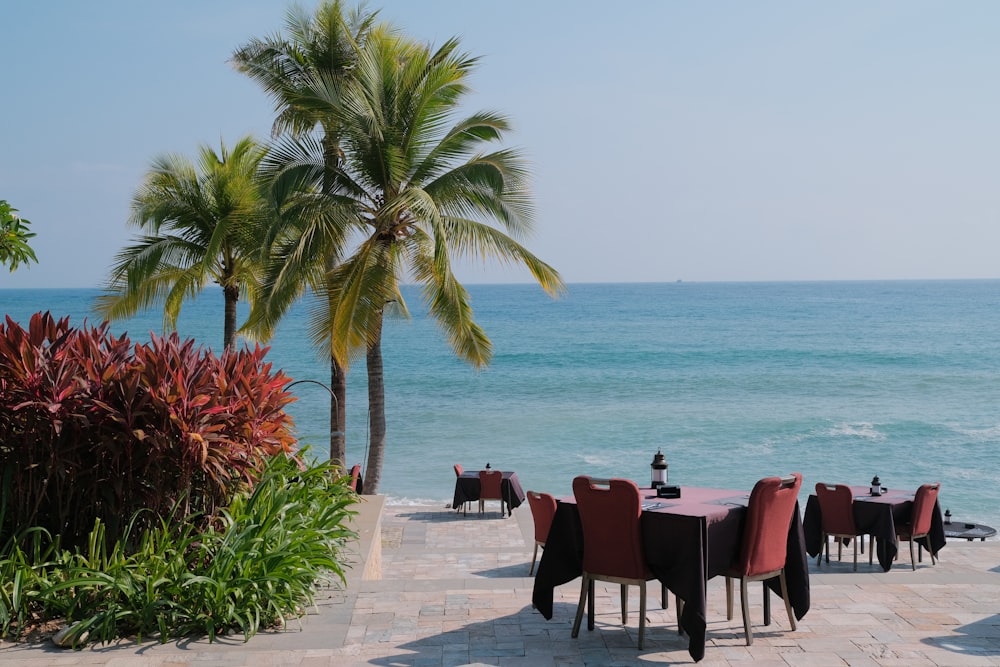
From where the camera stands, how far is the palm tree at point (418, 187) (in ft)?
38.9

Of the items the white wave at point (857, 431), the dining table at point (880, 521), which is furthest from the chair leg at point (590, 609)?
the white wave at point (857, 431)

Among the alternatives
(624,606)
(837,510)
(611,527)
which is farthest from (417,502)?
(611,527)

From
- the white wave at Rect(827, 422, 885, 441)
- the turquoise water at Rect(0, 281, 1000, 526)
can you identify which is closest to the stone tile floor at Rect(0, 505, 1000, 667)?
the turquoise water at Rect(0, 281, 1000, 526)

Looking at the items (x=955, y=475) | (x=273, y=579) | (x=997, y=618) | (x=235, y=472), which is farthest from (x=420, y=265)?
(x=955, y=475)

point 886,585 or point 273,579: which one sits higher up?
point 273,579

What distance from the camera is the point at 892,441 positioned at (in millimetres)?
27000

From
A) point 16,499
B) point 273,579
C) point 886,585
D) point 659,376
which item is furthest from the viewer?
point 659,376

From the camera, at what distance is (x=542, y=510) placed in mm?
9406

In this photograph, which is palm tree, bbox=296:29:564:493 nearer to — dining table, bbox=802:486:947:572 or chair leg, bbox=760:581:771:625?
dining table, bbox=802:486:947:572

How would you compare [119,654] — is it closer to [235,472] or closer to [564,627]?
[235,472]

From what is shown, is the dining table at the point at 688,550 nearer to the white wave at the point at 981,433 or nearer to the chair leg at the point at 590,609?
the chair leg at the point at 590,609

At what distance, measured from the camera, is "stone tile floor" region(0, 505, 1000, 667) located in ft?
17.1

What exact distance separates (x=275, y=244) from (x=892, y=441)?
2120 centimetres

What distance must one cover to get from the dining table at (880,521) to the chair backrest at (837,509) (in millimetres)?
57
